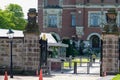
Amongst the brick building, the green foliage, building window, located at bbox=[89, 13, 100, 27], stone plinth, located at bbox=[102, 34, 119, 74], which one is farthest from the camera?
the green foliage

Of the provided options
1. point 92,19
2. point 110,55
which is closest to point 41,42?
point 110,55

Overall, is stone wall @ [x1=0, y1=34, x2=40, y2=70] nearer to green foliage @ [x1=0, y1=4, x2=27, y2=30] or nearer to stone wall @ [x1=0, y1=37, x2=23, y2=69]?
stone wall @ [x1=0, y1=37, x2=23, y2=69]

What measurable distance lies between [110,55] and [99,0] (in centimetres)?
4722

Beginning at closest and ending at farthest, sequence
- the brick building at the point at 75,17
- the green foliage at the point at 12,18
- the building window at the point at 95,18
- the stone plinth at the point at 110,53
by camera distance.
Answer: the stone plinth at the point at 110,53
the brick building at the point at 75,17
the building window at the point at 95,18
the green foliage at the point at 12,18

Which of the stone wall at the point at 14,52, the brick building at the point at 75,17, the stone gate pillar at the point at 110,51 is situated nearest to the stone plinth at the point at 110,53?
the stone gate pillar at the point at 110,51

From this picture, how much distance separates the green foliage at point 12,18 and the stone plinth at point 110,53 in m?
62.5

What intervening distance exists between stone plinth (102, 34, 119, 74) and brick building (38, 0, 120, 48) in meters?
45.1

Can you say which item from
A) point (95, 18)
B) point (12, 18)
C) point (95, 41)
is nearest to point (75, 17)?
point (95, 18)

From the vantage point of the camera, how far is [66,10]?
3108 inches

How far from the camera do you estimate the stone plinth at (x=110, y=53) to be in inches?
1214

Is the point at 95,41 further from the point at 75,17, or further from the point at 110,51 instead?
the point at 110,51

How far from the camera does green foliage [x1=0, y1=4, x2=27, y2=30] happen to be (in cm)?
9494

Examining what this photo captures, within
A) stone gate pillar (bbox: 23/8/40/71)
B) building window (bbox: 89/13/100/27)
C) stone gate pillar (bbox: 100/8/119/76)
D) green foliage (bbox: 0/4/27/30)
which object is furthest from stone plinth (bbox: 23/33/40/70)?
green foliage (bbox: 0/4/27/30)

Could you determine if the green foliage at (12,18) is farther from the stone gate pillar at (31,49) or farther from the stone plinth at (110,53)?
the stone plinth at (110,53)
